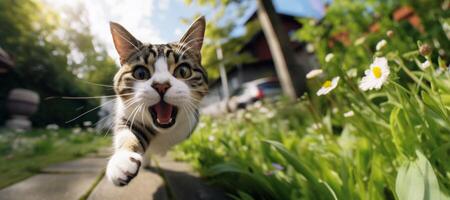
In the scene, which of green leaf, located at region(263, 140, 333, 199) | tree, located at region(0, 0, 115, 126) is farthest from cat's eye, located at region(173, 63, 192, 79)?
tree, located at region(0, 0, 115, 126)

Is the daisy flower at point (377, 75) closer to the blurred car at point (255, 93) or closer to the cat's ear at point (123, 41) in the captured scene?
the cat's ear at point (123, 41)

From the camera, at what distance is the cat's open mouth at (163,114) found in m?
1.15

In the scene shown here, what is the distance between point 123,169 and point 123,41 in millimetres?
721

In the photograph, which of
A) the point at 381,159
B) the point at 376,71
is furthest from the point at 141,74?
the point at 381,159

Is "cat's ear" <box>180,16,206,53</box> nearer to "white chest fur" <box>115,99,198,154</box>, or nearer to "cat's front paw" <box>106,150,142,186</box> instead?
"white chest fur" <box>115,99,198,154</box>

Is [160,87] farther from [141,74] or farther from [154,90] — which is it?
[141,74]

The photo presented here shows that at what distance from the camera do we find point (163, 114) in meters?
1.16

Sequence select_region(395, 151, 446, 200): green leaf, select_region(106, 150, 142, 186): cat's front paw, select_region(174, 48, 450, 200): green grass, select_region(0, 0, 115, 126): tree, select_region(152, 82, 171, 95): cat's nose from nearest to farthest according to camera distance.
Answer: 1. select_region(395, 151, 446, 200): green leaf
2. select_region(174, 48, 450, 200): green grass
3. select_region(106, 150, 142, 186): cat's front paw
4. select_region(152, 82, 171, 95): cat's nose
5. select_region(0, 0, 115, 126): tree

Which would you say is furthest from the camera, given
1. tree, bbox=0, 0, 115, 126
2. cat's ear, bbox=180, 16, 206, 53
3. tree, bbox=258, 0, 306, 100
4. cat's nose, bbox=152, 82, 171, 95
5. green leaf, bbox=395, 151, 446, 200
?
tree, bbox=0, 0, 115, 126

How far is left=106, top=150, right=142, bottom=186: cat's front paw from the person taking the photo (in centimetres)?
86


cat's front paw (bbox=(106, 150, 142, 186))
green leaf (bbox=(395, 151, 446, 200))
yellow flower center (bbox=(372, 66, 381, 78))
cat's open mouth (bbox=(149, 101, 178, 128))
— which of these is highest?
yellow flower center (bbox=(372, 66, 381, 78))

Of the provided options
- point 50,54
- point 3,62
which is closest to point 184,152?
point 3,62

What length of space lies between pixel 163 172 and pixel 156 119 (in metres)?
0.60

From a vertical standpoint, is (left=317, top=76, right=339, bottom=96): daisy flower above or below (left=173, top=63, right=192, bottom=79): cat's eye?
below
